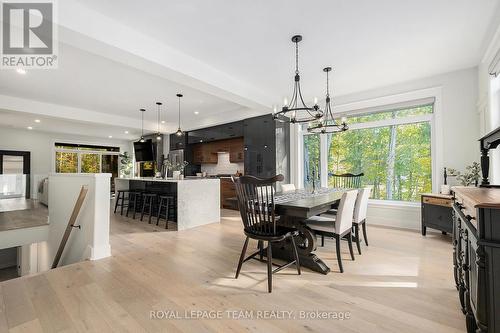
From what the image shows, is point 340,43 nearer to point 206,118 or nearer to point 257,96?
point 257,96

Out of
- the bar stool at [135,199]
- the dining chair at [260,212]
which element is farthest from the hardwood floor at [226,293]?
the bar stool at [135,199]

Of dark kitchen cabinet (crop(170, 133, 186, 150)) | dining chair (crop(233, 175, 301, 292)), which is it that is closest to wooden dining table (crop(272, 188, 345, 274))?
dining chair (crop(233, 175, 301, 292))

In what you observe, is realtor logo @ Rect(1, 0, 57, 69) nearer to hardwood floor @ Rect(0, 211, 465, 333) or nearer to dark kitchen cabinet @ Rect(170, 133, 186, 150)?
hardwood floor @ Rect(0, 211, 465, 333)

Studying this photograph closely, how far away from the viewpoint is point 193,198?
4391 millimetres

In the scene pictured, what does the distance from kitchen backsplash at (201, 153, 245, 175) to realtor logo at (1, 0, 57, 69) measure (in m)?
4.80

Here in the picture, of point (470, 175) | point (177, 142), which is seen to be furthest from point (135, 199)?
point (470, 175)

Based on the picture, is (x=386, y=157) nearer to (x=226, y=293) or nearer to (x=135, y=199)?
(x=226, y=293)

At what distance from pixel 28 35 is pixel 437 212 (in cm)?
607

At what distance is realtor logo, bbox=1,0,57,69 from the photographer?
207 centimetres

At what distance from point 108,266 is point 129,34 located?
8.91 ft

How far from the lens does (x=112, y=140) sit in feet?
32.1

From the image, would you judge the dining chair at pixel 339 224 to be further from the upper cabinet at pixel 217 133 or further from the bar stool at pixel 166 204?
the upper cabinet at pixel 217 133

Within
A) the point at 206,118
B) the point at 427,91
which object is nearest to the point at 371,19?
the point at 427,91

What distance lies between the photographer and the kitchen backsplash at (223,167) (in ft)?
23.7
